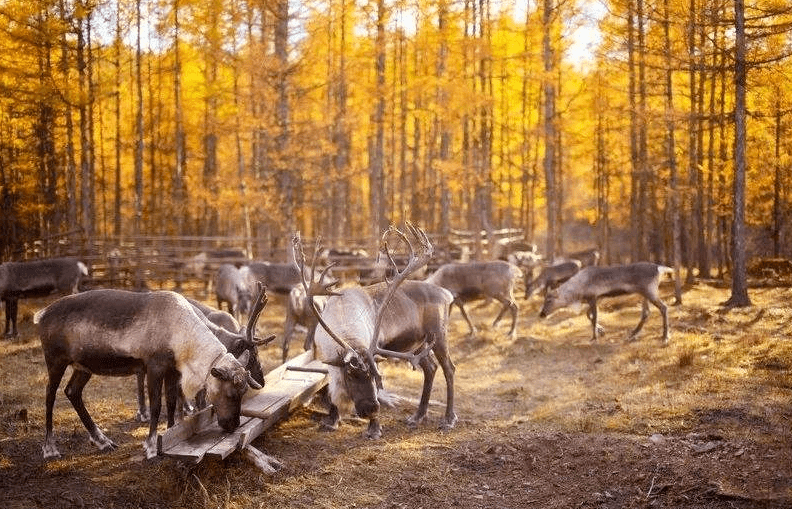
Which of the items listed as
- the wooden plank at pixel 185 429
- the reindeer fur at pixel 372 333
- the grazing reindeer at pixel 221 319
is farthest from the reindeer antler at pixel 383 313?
the grazing reindeer at pixel 221 319

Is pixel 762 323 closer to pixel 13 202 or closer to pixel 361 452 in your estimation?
pixel 361 452

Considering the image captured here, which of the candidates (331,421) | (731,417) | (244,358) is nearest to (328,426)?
(331,421)

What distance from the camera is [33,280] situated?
523 inches

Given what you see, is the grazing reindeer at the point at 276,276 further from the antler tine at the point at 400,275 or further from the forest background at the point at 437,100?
the antler tine at the point at 400,275

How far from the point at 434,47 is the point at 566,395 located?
15458 millimetres

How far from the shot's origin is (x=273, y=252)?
19.8 meters

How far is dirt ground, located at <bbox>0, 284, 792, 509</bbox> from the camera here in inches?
211

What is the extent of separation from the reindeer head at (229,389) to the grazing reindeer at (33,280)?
8.93 metres

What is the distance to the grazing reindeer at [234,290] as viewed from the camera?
13797 mm

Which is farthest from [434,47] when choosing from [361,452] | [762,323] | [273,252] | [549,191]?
[361,452]

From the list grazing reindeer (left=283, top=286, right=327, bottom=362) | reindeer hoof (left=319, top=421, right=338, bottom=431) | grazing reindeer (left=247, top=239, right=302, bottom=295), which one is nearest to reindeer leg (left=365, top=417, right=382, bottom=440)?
reindeer hoof (left=319, top=421, right=338, bottom=431)

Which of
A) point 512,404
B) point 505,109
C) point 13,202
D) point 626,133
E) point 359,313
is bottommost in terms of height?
point 512,404

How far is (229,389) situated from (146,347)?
99cm

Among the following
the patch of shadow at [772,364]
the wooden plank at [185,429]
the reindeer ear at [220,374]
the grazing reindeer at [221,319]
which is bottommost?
the patch of shadow at [772,364]
